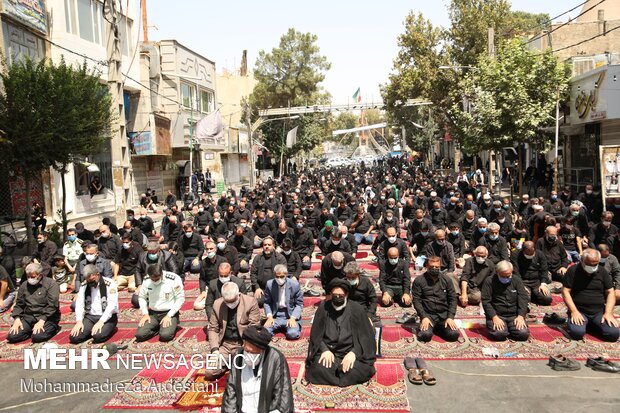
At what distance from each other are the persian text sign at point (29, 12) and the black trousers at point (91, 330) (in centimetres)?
1237

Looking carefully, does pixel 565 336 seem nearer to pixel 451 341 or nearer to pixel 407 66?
pixel 451 341

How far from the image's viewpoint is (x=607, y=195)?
1363cm

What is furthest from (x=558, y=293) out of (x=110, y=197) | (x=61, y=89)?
(x=110, y=197)

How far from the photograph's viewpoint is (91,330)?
27.7ft

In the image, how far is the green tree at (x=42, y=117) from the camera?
46.7 feet

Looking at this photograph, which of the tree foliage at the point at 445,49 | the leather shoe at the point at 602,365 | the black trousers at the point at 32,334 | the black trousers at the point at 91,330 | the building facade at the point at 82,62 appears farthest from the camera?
the tree foliage at the point at 445,49

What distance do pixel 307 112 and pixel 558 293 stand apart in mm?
43505

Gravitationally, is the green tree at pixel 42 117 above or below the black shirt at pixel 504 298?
above

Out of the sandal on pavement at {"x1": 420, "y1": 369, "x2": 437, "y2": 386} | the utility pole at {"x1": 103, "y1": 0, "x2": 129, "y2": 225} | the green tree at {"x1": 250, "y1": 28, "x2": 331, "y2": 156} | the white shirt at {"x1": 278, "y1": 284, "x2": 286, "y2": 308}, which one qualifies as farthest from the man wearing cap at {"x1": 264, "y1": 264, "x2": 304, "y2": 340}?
the green tree at {"x1": 250, "y1": 28, "x2": 331, "y2": 156}

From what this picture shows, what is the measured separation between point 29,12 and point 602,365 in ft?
62.3

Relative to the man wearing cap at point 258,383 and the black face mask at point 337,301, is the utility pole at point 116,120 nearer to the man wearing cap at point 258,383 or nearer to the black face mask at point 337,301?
the black face mask at point 337,301

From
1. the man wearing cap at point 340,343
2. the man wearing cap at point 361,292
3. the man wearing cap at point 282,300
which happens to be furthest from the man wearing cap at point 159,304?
the man wearing cap at point 340,343

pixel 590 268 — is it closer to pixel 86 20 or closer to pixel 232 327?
pixel 232 327

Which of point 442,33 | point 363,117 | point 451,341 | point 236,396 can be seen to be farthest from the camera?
point 363,117
